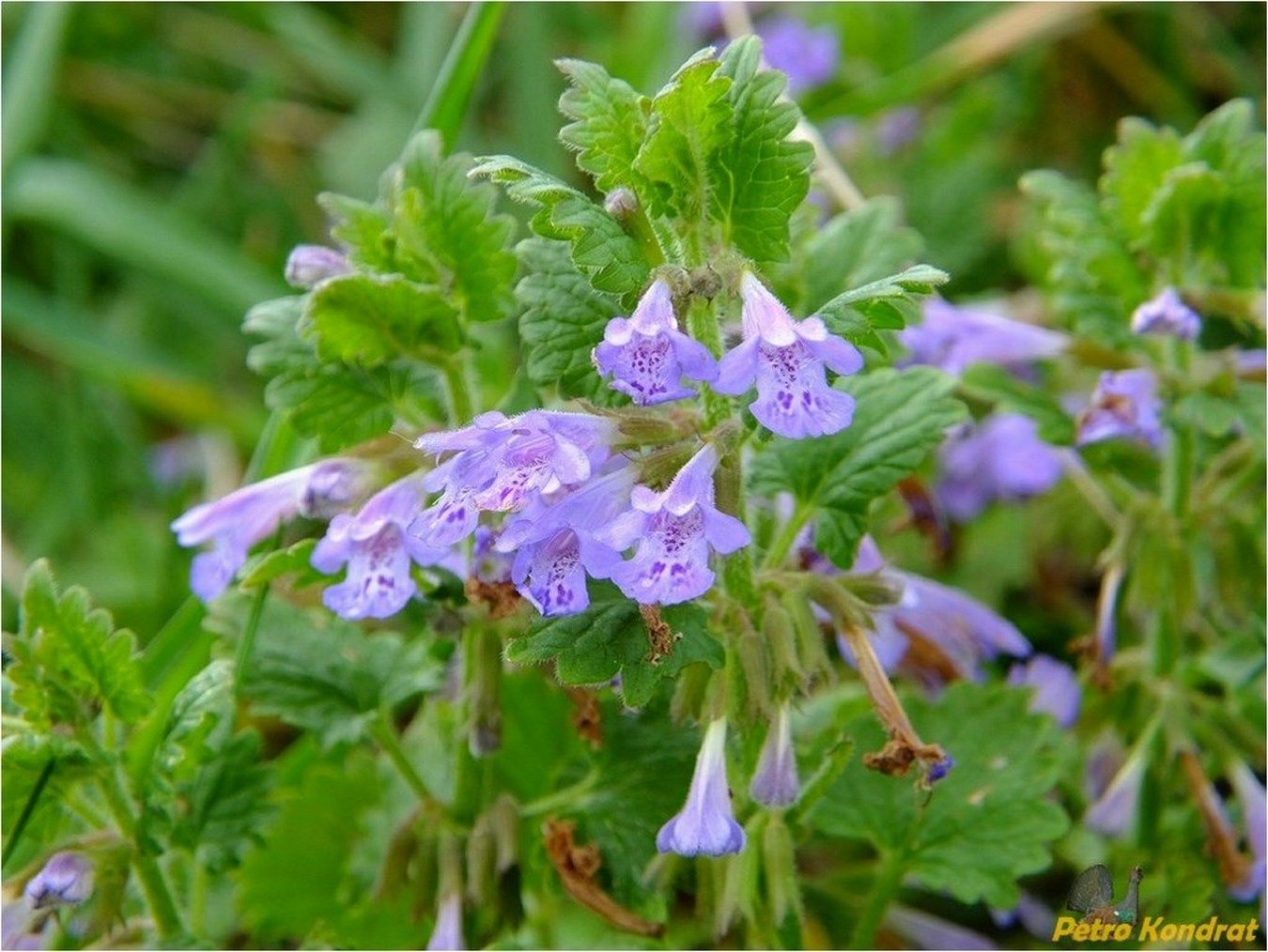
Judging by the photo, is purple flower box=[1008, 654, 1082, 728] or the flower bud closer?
the flower bud

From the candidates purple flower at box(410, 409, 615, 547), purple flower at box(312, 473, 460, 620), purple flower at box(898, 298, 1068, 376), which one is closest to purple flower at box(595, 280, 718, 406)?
purple flower at box(410, 409, 615, 547)

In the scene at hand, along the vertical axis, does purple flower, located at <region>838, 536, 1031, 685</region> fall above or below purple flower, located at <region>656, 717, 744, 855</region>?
below

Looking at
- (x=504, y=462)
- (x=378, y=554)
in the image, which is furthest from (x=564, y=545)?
(x=378, y=554)

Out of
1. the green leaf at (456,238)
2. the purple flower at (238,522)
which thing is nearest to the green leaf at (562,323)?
the green leaf at (456,238)

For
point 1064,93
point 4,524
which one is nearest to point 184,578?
point 4,524

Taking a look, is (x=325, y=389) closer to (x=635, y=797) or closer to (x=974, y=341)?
(x=635, y=797)

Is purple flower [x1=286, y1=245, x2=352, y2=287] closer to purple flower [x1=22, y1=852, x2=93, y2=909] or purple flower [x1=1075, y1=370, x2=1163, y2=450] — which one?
purple flower [x1=22, y1=852, x2=93, y2=909]

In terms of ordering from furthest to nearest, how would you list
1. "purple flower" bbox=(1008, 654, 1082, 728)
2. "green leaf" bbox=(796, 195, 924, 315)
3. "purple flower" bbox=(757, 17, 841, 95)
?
"purple flower" bbox=(757, 17, 841, 95)
"purple flower" bbox=(1008, 654, 1082, 728)
"green leaf" bbox=(796, 195, 924, 315)

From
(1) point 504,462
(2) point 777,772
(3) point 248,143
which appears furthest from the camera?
(3) point 248,143
